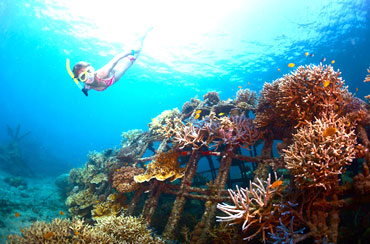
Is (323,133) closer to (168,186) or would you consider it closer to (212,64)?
(168,186)

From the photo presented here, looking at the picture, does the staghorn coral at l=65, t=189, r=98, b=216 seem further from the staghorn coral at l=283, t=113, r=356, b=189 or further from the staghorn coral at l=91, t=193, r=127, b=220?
the staghorn coral at l=283, t=113, r=356, b=189

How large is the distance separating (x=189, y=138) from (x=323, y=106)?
381 centimetres

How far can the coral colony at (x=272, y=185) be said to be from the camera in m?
2.89

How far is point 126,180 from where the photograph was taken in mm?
6414

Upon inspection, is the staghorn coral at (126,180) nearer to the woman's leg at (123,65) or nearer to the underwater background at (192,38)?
the woman's leg at (123,65)

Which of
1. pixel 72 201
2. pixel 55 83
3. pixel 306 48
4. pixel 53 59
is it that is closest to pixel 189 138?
pixel 72 201

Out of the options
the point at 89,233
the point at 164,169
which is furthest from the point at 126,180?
the point at 89,233

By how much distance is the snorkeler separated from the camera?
5145 millimetres

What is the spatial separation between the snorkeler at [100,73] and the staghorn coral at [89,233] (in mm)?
3790

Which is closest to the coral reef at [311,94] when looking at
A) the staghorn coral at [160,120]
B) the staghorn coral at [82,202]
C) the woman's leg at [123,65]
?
the staghorn coral at [160,120]

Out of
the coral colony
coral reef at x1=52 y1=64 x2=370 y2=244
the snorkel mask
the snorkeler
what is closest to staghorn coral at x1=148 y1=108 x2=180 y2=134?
coral reef at x1=52 y1=64 x2=370 y2=244

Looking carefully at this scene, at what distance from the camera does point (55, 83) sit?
5512 centimetres

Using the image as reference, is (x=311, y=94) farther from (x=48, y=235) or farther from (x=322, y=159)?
(x=48, y=235)

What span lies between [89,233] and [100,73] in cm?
488
